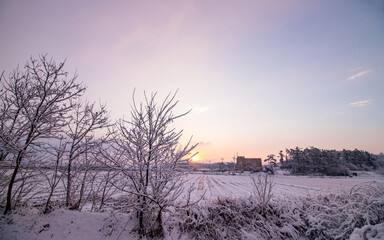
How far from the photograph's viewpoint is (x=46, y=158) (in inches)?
209

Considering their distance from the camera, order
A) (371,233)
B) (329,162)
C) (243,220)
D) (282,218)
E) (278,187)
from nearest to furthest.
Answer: (371,233)
(243,220)
(282,218)
(278,187)
(329,162)

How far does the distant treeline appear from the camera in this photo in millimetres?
54497

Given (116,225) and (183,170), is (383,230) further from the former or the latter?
(116,225)

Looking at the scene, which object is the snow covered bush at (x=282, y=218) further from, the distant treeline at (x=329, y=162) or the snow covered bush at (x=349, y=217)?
the distant treeline at (x=329, y=162)

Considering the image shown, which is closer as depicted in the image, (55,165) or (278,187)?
(55,165)

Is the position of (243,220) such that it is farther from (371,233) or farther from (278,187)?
(278,187)

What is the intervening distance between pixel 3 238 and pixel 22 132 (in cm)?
260

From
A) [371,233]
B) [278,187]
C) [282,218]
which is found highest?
[371,233]

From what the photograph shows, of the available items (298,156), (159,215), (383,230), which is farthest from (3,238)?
(298,156)

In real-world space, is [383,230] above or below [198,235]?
above

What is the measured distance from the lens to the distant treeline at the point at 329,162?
2146 inches

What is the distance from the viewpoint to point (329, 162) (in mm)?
56094

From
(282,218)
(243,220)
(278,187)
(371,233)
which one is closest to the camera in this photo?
(371,233)

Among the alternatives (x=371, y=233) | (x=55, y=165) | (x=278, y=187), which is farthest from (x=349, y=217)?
(x=278, y=187)
